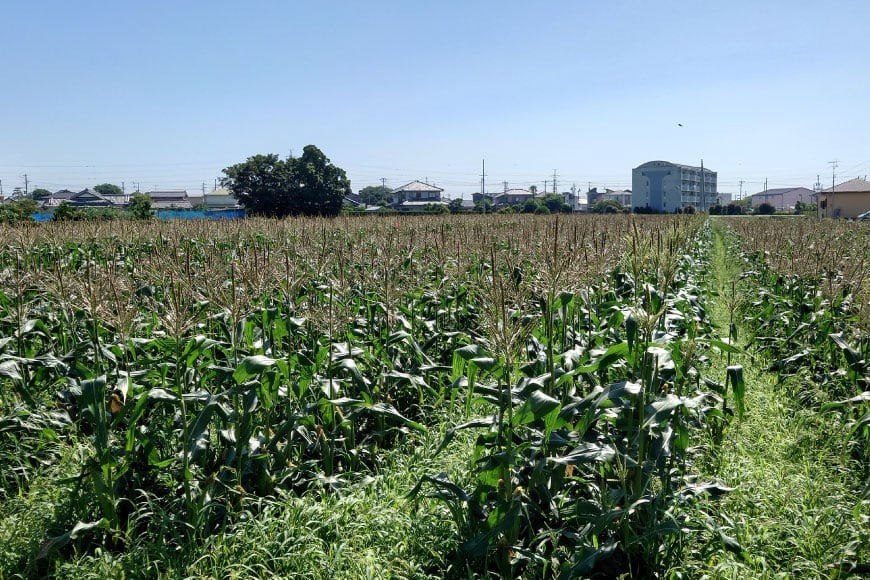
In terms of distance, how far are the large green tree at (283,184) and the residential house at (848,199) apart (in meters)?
57.1

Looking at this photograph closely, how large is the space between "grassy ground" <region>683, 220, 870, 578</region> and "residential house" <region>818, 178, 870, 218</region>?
2931 inches

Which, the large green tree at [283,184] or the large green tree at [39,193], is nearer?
the large green tree at [283,184]


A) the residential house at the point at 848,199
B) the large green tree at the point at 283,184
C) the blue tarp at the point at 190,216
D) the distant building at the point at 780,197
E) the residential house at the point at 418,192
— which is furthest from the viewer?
the distant building at the point at 780,197

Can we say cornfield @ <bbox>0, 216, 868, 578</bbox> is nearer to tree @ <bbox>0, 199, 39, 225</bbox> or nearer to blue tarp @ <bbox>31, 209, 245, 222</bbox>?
blue tarp @ <bbox>31, 209, 245, 222</bbox>

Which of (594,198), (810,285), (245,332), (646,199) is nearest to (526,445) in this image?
(245,332)

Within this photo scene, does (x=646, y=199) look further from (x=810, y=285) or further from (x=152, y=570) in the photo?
(x=152, y=570)

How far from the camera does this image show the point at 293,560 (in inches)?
131

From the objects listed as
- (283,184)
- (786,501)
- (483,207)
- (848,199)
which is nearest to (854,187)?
(848,199)

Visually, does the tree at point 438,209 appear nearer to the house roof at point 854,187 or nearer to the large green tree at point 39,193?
the house roof at point 854,187

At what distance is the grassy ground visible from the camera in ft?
10.7

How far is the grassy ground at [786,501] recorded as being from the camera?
10.7ft

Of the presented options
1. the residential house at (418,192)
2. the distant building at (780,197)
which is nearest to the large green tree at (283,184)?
the residential house at (418,192)

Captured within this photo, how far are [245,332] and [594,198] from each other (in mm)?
164427

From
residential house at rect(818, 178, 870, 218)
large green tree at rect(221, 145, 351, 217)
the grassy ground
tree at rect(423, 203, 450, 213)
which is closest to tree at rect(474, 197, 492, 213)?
tree at rect(423, 203, 450, 213)
